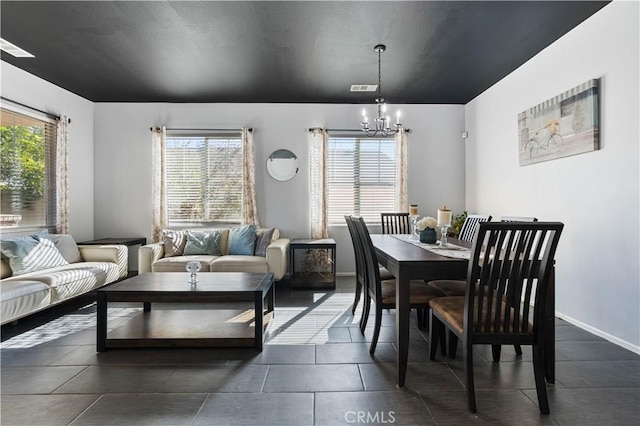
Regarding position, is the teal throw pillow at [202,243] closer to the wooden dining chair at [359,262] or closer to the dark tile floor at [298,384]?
the dark tile floor at [298,384]

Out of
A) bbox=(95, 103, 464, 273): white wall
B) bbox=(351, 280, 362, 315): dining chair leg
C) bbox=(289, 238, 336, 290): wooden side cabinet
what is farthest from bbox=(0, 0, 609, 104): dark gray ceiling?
bbox=(351, 280, 362, 315): dining chair leg

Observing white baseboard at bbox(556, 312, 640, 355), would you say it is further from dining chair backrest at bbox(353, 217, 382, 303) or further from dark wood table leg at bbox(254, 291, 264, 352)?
dark wood table leg at bbox(254, 291, 264, 352)

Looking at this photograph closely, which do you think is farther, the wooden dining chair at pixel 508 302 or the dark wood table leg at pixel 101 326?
the dark wood table leg at pixel 101 326

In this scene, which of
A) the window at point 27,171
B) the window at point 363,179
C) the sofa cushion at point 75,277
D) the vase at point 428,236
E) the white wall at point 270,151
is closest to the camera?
the vase at point 428,236

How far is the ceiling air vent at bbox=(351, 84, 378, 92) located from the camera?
4.47 metres

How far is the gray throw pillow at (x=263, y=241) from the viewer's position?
472 cm

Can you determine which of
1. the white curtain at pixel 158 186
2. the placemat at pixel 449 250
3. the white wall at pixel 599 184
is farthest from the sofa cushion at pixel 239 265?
the white wall at pixel 599 184

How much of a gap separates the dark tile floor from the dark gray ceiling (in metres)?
2.59

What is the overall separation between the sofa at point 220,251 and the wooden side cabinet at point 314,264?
0.19 m

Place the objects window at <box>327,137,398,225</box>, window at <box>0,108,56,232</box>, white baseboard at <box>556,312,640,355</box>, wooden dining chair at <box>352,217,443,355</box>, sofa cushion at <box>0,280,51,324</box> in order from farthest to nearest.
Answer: window at <box>327,137,398,225</box>
window at <box>0,108,56,232</box>
sofa cushion at <box>0,280,51,324</box>
white baseboard at <box>556,312,640,355</box>
wooden dining chair at <box>352,217,443,355</box>

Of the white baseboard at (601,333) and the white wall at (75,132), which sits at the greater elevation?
the white wall at (75,132)

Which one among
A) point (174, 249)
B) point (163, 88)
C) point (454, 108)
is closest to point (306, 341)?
point (174, 249)

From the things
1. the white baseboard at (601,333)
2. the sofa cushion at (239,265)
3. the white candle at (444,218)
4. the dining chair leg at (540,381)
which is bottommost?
the white baseboard at (601,333)

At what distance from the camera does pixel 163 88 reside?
4625 mm
